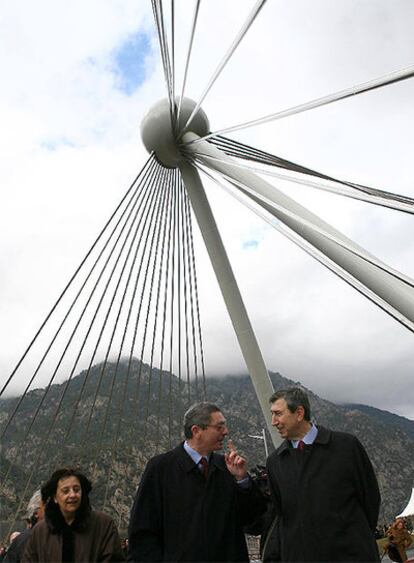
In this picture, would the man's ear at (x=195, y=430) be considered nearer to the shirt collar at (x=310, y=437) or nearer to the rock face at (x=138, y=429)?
the shirt collar at (x=310, y=437)

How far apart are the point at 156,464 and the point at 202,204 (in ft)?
29.4

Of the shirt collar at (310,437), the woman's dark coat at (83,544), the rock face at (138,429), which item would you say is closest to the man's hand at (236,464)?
the shirt collar at (310,437)

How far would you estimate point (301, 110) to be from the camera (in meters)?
6.62

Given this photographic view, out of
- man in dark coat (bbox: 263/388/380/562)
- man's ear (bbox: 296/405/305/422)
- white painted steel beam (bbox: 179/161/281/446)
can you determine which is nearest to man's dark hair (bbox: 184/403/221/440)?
man in dark coat (bbox: 263/388/380/562)

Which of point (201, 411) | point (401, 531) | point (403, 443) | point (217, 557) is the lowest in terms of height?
point (217, 557)

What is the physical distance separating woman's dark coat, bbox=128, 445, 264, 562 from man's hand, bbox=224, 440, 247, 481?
0.19 ft

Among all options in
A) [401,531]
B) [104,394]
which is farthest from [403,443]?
[401,531]

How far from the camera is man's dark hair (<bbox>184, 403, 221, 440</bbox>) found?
12.2 ft

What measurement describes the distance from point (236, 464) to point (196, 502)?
39 cm

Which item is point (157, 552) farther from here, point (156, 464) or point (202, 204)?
point (202, 204)

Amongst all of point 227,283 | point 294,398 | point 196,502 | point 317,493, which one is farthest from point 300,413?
point 227,283

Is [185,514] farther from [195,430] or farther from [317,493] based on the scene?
[317,493]

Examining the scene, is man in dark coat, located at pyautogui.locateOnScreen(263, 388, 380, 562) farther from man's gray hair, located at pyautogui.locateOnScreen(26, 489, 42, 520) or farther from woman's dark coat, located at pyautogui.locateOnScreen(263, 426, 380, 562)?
man's gray hair, located at pyautogui.locateOnScreen(26, 489, 42, 520)

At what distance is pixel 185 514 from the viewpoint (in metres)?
3.47
